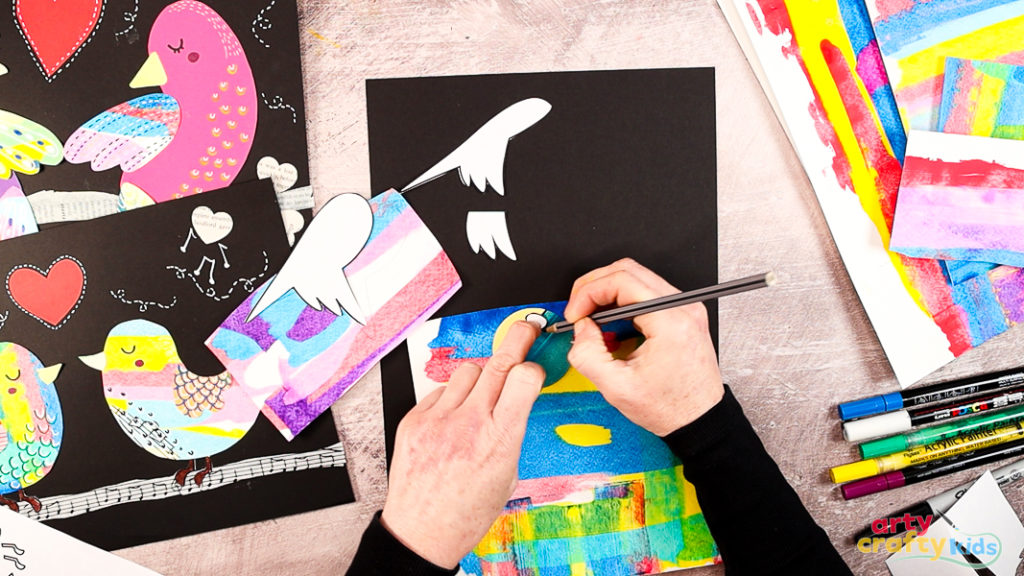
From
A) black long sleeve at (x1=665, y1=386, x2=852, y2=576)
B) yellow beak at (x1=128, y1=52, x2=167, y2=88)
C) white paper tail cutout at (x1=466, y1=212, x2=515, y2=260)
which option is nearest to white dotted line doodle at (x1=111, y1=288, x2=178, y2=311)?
yellow beak at (x1=128, y1=52, x2=167, y2=88)

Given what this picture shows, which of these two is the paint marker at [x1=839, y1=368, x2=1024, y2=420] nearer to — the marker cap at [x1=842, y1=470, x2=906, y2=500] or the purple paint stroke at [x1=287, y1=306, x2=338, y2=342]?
the marker cap at [x1=842, y1=470, x2=906, y2=500]

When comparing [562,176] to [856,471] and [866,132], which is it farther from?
[856,471]

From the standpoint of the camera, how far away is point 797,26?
2.29ft

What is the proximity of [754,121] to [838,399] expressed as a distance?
33 cm

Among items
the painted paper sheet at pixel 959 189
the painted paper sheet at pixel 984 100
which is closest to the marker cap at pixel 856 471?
the painted paper sheet at pixel 959 189

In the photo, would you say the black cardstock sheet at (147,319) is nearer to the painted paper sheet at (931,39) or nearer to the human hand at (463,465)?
the human hand at (463,465)

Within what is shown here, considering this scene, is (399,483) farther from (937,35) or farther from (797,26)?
(937,35)

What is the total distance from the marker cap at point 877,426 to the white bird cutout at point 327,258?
580mm

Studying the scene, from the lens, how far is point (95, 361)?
26.5 inches

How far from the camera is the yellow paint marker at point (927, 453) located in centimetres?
71

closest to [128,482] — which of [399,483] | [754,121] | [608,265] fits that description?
[399,483]

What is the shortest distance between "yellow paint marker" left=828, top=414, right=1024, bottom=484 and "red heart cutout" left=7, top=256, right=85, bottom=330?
2.83 ft

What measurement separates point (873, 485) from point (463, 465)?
18.9 inches

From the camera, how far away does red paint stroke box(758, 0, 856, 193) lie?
2.28ft
